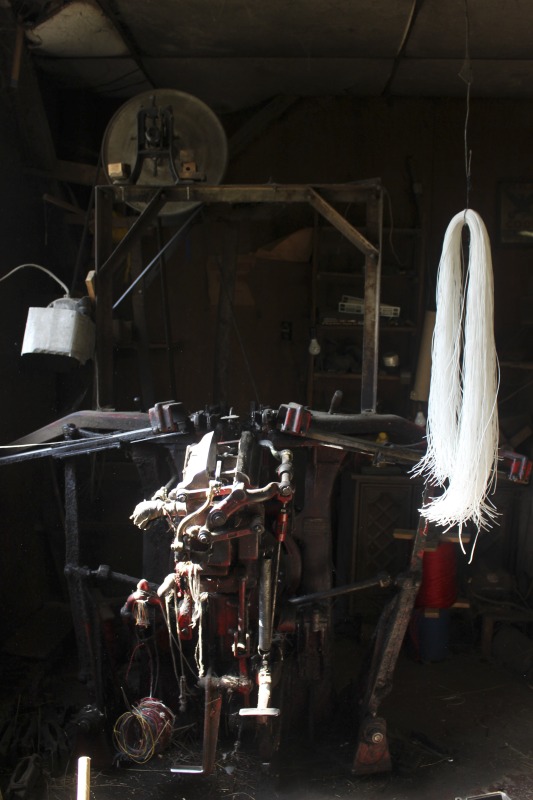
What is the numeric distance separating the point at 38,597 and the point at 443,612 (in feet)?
7.93

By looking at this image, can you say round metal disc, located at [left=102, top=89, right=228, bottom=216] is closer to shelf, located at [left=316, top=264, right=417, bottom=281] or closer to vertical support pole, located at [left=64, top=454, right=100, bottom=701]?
shelf, located at [left=316, top=264, right=417, bottom=281]

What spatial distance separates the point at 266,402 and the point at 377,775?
8.52 ft

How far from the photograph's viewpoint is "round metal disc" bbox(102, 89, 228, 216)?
385 centimetres

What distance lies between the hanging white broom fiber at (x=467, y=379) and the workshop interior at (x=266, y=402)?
10 millimetres

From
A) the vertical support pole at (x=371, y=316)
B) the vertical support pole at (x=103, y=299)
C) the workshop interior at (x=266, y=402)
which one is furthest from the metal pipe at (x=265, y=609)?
the vertical support pole at (x=103, y=299)

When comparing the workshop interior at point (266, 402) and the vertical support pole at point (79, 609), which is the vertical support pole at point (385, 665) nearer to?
the workshop interior at point (266, 402)

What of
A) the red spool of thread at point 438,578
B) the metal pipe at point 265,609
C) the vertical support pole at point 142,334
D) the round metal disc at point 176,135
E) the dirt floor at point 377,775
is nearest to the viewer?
the metal pipe at point 265,609

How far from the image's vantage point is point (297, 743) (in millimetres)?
2975

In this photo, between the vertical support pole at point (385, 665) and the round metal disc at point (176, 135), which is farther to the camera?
the round metal disc at point (176, 135)

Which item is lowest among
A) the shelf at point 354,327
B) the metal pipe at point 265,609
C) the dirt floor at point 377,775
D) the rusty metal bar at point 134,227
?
the dirt floor at point 377,775

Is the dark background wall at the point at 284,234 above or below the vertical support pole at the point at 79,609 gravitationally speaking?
above

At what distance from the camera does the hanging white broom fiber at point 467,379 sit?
2225 mm

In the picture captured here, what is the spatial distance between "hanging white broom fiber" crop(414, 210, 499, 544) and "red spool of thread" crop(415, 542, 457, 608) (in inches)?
54.2

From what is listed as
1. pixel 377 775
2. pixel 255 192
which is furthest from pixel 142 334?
pixel 377 775
